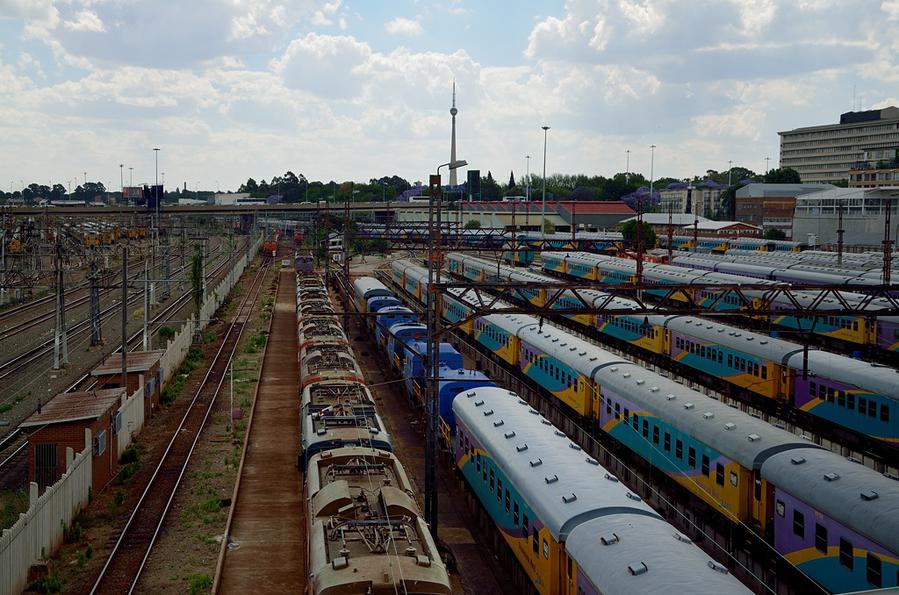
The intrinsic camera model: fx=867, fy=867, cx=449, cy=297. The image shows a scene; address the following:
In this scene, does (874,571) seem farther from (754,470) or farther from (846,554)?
(754,470)

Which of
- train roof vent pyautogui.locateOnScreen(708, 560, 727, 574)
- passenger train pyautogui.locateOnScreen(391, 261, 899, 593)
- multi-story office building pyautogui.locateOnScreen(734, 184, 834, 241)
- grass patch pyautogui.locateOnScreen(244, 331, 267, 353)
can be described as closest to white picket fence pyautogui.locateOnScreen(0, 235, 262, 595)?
passenger train pyautogui.locateOnScreen(391, 261, 899, 593)

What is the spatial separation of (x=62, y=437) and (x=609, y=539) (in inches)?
647

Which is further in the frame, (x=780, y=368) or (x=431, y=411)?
(x=780, y=368)

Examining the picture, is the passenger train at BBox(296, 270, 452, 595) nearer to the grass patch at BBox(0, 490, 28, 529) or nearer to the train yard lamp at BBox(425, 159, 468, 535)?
the train yard lamp at BBox(425, 159, 468, 535)

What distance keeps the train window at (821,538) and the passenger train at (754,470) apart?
0.02m

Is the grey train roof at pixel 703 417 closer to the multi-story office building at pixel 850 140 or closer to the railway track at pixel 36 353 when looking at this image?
the railway track at pixel 36 353

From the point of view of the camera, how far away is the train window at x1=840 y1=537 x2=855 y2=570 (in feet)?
51.3

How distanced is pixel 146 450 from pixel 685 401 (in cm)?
1801

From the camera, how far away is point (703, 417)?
2220 cm

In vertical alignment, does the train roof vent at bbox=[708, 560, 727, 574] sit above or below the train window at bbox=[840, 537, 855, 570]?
above

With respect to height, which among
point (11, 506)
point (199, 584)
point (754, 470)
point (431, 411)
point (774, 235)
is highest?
point (774, 235)

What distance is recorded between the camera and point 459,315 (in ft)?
158

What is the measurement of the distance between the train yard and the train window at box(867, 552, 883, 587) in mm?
33

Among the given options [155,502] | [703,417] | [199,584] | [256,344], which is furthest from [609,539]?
[256,344]
